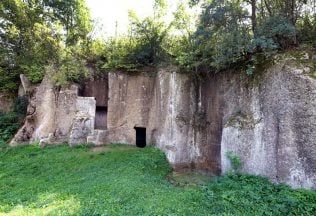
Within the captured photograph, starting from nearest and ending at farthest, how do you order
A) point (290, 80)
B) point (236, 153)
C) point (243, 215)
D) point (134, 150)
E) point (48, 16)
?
point (243, 215), point (290, 80), point (236, 153), point (134, 150), point (48, 16)

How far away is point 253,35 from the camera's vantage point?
30.2 feet

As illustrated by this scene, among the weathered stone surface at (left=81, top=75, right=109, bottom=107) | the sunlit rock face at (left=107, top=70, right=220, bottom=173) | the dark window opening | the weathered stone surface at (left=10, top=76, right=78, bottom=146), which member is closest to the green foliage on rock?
the weathered stone surface at (left=10, top=76, right=78, bottom=146)

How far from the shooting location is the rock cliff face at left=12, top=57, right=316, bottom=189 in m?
8.25

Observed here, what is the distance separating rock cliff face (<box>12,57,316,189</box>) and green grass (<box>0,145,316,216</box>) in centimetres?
91

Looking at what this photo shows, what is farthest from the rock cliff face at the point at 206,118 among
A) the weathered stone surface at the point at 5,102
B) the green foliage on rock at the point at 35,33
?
the weathered stone surface at the point at 5,102

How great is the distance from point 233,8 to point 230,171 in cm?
580

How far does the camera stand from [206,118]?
1194 cm

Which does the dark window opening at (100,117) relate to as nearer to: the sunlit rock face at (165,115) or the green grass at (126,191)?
the sunlit rock face at (165,115)

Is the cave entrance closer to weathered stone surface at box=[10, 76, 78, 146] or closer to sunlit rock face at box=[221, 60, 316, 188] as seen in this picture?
weathered stone surface at box=[10, 76, 78, 146]

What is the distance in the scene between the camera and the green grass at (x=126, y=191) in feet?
23.4

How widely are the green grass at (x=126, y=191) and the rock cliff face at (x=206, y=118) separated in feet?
2.97

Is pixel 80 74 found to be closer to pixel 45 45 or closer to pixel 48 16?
pixel 45 45

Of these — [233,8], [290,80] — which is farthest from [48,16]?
[290,80]

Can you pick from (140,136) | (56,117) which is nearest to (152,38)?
(140,136)
